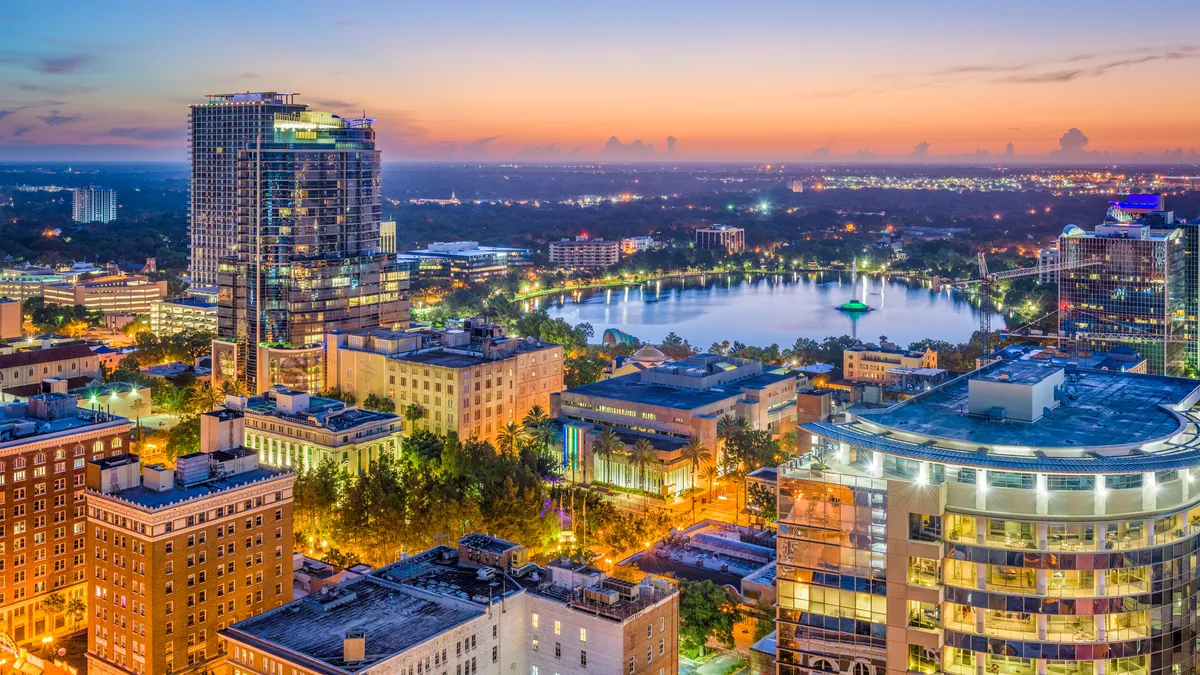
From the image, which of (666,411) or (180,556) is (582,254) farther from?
(180,556)

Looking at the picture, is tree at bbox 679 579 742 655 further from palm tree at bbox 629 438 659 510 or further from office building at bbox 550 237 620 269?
office building at bbox 550 237 620 269

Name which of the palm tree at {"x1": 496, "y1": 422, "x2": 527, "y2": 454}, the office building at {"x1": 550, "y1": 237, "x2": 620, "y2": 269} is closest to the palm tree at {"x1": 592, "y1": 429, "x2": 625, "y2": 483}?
the palm tree at {"x1": 496, "y1": 422, "x2": 527, "y2": 454}

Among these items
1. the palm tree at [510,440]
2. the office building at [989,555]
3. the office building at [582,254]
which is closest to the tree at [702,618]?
the office building at [989,555]

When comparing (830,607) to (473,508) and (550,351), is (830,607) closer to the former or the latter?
(473,508)

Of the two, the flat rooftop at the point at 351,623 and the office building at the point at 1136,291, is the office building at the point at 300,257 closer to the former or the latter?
the flat rooftop at the point at 351,623

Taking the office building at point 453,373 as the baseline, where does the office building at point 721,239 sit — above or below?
above
